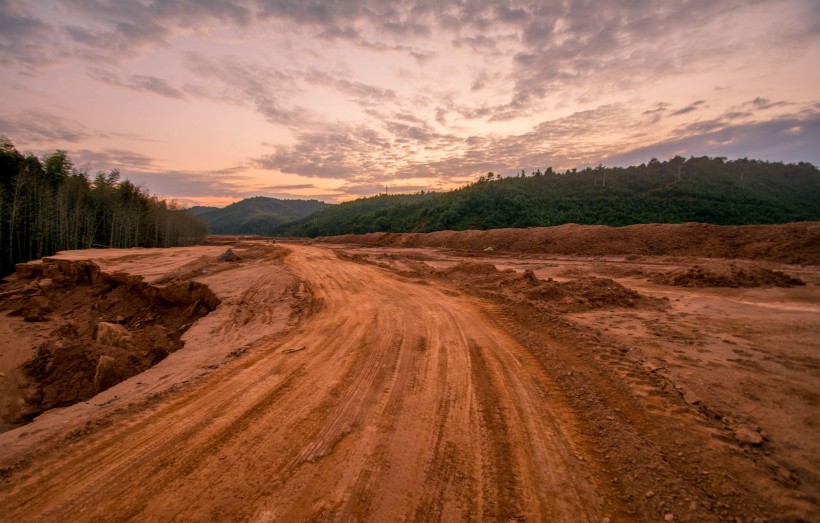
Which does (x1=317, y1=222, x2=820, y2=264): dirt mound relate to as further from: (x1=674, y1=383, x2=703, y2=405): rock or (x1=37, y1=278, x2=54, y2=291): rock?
(x1=37, y1=278, x2=54, y2=291): rock

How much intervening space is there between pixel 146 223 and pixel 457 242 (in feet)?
109

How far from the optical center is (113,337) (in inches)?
280

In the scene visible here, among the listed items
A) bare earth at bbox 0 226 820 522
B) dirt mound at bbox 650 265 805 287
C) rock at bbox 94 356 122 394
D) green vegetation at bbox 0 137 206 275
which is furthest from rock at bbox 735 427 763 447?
green vegetation at bbox 0 137 206 275

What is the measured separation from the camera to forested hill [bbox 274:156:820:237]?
132 ft

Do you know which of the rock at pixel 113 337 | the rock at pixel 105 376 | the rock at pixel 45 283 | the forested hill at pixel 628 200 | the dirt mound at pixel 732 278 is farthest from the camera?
the forested hill at pixel 628 200

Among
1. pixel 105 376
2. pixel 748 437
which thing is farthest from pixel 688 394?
pixel 105 376

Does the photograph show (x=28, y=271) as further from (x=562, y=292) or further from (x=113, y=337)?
(x=562, y=292)

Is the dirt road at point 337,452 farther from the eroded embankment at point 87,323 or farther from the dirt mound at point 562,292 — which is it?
the dirt mound at point 562,292

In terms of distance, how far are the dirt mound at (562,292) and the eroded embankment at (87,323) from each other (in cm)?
819

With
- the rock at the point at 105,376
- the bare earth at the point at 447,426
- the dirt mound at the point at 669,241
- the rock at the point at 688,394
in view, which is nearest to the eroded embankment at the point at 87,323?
the rock at the point at 105,376

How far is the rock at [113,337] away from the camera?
6.88m

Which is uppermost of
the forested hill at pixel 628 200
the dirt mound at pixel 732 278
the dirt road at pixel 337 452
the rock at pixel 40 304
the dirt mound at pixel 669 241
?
the forested hill at pixel 628 200

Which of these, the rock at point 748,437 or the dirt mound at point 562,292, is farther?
the dirt mound at point 562,292

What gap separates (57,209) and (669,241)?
39.8 metres
